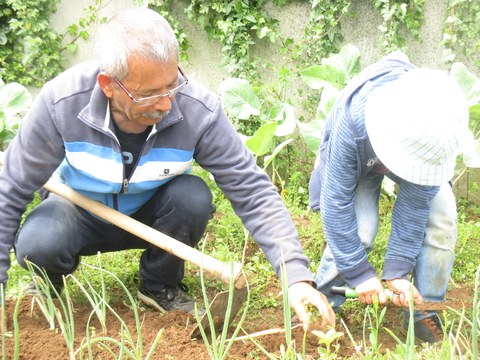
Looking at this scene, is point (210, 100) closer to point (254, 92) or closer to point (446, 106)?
point (446, 106)

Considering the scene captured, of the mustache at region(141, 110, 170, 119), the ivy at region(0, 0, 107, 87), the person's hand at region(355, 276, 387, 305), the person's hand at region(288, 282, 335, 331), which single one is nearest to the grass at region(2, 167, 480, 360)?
the person's hand at region(355, 276, 387, 305)

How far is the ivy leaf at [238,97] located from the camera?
3428 millimetres

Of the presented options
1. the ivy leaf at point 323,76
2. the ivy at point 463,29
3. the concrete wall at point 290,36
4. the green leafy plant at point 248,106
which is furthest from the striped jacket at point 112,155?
the ivy at point 463,29

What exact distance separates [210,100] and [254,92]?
162 cm

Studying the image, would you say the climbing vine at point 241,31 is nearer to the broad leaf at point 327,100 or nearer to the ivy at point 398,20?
the ivy at point 398,20

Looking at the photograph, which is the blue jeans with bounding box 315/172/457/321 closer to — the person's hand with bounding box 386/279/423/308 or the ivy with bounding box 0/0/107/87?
the person's hand with bounding box 386/279/423/308

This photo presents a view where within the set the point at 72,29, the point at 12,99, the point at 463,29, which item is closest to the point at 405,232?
the point at 463,29

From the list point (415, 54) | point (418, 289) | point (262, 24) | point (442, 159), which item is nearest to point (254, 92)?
point (262, 24)

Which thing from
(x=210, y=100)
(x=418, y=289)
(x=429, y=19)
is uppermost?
(x=429, y=19)

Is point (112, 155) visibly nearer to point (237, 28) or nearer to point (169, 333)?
point (169, 333)

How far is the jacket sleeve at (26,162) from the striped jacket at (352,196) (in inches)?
43.0

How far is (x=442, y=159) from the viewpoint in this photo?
152 cm

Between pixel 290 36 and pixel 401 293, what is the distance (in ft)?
8.57

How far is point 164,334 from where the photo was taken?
1927 mm
